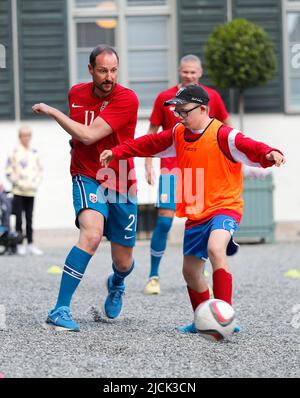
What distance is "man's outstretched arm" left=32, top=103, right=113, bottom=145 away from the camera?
6.72m

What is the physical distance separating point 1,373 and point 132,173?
228 cm

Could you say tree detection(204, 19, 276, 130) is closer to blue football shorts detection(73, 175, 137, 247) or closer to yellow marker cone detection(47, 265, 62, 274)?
yellow marker cone detection(47, 265, 62, 274)

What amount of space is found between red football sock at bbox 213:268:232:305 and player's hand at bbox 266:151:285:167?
2.34 ft

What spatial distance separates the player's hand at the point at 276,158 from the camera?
6.21 metres

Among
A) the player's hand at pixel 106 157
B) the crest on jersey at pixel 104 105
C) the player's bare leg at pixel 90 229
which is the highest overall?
the crest on jersey at pixel 104 105

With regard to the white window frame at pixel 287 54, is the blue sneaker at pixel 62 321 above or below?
below

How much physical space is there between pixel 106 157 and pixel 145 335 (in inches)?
42.4

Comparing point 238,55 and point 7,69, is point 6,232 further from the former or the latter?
point 238,55

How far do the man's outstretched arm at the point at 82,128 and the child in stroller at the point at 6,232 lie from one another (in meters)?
6.93

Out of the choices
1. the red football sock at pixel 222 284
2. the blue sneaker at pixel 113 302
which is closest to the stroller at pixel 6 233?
the blue sneaker at pixel 113 302

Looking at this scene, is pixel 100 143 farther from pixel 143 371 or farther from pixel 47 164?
pixel 47 164

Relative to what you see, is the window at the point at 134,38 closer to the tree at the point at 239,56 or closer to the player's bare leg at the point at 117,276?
the tree at the point at 239,56

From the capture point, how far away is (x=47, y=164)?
16.0 m
